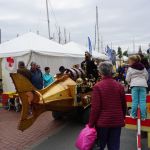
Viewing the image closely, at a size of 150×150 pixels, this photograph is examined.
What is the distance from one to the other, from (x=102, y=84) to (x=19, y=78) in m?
2.66

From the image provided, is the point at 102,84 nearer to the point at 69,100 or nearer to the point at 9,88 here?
the point at 69,100

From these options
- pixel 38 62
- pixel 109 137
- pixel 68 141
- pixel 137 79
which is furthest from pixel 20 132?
pixel 38 62

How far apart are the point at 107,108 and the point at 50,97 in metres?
3.70

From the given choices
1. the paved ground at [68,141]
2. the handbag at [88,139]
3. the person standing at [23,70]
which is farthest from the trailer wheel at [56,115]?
the handbag at [88,139]

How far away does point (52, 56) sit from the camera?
54.8ft

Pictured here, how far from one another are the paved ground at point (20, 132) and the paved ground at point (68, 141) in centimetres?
28

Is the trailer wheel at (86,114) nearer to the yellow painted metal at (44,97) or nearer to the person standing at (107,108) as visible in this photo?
the yellow painted metal at (44,97)

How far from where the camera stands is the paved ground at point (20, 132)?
7.84 metres

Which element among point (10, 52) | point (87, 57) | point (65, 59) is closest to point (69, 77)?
point (87, 57)

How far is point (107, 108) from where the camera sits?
4930mm

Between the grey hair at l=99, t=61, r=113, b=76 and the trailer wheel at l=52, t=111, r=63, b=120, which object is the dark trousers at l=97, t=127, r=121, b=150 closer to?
the grey hair at l=99, t=61, r=113, b=76

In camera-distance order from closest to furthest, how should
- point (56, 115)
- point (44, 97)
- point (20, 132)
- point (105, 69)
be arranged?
point (105, 69) → point (44, 97) → point (20, 132) → point (56, 115)

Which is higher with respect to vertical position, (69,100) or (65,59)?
(65,59)

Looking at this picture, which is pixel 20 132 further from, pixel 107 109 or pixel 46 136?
pixel 107 109
